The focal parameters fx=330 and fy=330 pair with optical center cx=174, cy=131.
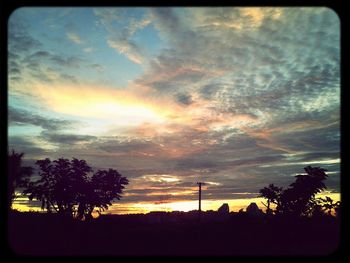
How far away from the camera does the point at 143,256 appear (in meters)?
3.03

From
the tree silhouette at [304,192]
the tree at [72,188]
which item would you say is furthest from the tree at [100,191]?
the tree silhouette at [304,192]

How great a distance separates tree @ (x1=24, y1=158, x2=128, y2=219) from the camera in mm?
25719

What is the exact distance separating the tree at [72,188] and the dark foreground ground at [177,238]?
4.35 metres

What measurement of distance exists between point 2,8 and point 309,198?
27.9 metres

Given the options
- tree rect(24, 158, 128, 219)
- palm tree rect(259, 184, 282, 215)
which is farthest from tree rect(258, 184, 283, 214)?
tree rect(24, 158, 128, 219)

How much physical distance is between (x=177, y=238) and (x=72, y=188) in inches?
601

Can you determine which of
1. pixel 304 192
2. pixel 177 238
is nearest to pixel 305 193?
pixel 304 192

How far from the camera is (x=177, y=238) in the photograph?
13945mm

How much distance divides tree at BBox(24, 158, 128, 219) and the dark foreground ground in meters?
4.35

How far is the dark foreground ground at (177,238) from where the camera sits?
39.4ft

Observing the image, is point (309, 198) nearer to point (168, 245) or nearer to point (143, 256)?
point (168, 245)

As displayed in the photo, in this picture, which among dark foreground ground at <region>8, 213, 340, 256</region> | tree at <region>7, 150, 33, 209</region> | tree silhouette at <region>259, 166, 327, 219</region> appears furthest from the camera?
tree silhouette at <region>259, 166, 327, 219</region>

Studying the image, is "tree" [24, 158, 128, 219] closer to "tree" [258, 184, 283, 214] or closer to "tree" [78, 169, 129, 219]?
"tree" [78, 169, 129, 219]
